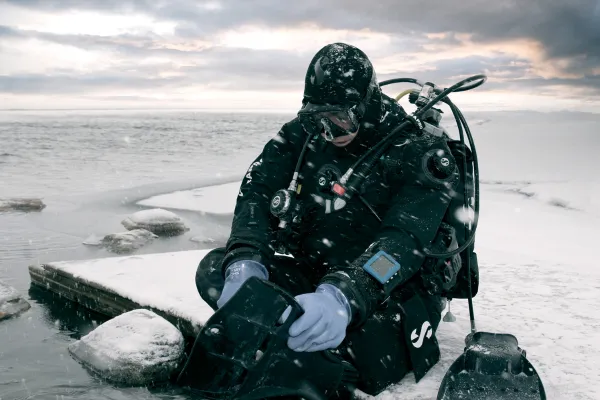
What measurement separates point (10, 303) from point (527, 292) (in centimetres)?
384

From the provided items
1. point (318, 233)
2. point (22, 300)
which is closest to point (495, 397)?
point (318, 233)

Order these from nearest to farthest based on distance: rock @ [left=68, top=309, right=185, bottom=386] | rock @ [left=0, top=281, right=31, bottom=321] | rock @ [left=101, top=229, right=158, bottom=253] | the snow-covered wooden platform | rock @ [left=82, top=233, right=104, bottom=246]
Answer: rock @ [left=68, top=309, right=185, bottom=386]
the snow-covered wooden platform
rock @ [left=0, top=281, right=31, bottom=321]
rock @ [left=101, top=229, right=158, bottom=253]
rock @ [left=82, top=233, right=104, bottom=246]

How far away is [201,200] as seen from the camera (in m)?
9.77

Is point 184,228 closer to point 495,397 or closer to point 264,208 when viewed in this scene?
point 264,208

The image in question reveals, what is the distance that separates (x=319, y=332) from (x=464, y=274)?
99 centimetres

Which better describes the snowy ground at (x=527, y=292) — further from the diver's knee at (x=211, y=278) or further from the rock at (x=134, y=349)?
the diver's knee at (x=211, y=278)

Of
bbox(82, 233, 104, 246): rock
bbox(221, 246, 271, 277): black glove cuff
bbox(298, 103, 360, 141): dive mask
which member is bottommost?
bbox(82, 233, 104, 246): rock

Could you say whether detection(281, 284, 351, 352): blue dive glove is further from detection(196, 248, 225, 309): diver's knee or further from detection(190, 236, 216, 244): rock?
detection(190, 236, 216, 244): rock

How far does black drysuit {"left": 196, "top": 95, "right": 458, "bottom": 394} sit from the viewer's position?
212cm

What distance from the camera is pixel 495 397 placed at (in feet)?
6.44

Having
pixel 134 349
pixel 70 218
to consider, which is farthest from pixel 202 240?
pixel 134 349

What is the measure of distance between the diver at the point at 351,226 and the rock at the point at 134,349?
1.04 metres

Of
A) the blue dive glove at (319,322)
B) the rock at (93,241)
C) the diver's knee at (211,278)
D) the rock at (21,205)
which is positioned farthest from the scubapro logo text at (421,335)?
the rock at (21,205)

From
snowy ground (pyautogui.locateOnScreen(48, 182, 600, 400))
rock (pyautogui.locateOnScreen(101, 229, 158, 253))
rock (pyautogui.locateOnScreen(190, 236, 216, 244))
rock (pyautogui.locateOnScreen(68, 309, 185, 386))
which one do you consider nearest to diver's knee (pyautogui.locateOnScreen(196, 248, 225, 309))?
snowy ground (pyautogui.locateOnScreen(48, 182, 600, 400))
